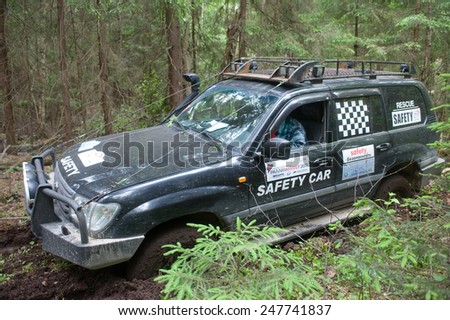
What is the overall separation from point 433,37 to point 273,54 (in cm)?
522

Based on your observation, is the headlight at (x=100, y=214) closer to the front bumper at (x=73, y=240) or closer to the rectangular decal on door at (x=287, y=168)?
the front bumper at (x=73, y=240)

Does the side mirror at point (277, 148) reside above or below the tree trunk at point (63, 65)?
below

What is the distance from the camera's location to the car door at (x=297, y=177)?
4.17 meters

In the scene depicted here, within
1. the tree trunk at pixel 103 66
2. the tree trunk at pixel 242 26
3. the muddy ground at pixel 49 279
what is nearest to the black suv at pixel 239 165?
the muddy ground at pixel 49 279

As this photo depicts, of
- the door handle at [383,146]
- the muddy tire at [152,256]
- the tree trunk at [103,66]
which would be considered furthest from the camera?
the tree trunk at [103,66]

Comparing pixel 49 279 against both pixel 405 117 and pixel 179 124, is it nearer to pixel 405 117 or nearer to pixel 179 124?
pixel 179 124

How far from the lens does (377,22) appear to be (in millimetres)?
12141

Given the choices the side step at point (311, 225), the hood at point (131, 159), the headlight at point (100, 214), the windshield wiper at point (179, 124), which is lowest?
the side step at point (311, 225)

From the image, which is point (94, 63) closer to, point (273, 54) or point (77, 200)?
point (273, 54)

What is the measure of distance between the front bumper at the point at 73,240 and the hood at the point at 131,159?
10.9 inches

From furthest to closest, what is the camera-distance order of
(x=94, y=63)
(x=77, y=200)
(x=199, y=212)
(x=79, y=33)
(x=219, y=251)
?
(x=94, y=63) < (x=79, y=33) < (x=199, y=212) < (x=77, y=200) < (x=219, y=251)

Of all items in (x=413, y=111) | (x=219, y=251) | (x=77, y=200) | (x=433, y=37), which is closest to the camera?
(x=219, y=251)
